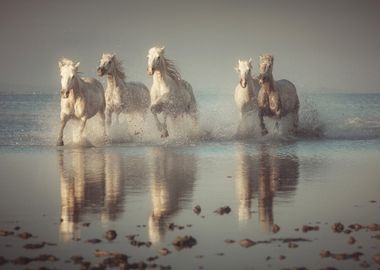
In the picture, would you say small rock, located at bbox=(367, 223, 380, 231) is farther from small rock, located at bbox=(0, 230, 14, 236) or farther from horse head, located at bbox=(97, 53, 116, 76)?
horse head, located at bbox=(97, 53, 116, 76)

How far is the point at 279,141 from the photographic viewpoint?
60.6 ft

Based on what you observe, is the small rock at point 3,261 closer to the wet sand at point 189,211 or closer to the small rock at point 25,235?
the wet sand at point 189,211

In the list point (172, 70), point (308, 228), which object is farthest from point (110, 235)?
point (172, 70)

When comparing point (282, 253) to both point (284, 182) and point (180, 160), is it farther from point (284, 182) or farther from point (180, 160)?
point (180, 160)

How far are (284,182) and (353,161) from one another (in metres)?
3.27

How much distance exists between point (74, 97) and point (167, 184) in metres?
6.39

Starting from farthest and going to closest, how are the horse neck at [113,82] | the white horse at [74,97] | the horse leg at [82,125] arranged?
the horse neck at [113,82] < the horse leg at [82,125] < the white horse at [74,97]

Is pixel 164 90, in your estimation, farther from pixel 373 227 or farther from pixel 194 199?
pixel 373 227

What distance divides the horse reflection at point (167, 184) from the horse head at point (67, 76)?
6.43 feet

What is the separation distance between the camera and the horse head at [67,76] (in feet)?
55.1

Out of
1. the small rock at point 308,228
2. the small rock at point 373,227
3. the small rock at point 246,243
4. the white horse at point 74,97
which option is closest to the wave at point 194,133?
the white horse at point 74,97

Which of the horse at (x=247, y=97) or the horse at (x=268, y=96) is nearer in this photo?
the horse at (x=268, y=96)

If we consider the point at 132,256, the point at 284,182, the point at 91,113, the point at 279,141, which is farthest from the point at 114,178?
the point at 279,141

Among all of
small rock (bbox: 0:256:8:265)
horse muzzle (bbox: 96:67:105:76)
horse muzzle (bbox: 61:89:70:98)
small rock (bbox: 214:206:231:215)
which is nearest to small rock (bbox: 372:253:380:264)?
small rock (bbox: 214:206:231:215)
